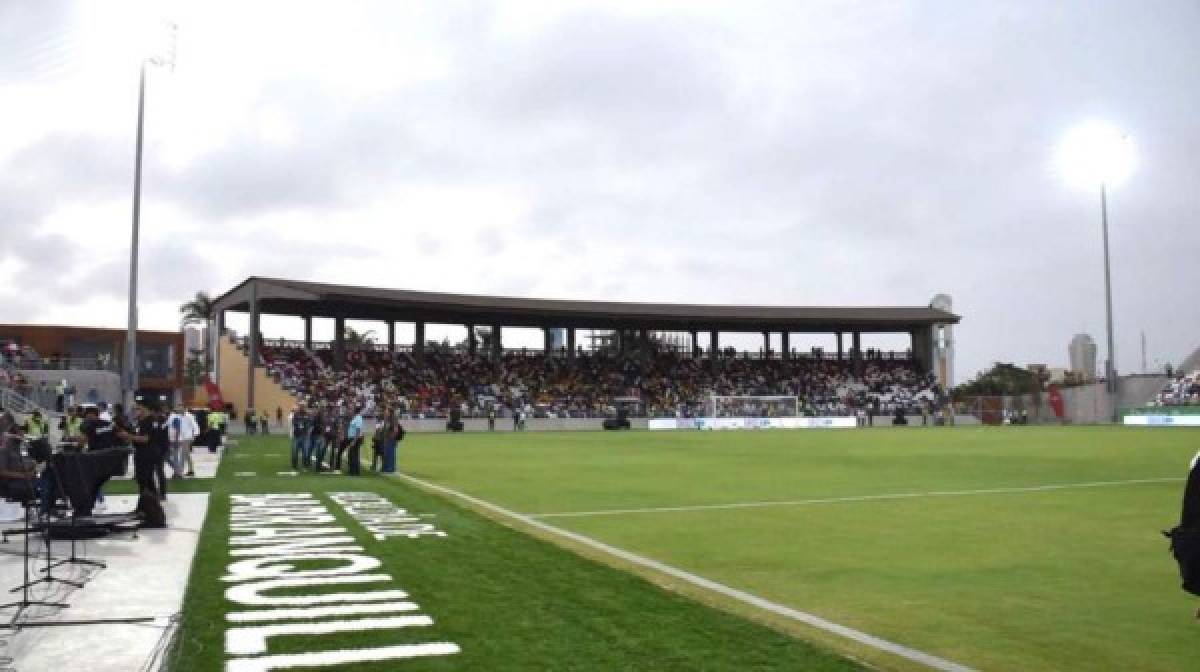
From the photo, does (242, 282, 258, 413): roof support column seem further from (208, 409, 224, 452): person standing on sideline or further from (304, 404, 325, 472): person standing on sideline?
(304, 404, 325, 472): person standing on sideline

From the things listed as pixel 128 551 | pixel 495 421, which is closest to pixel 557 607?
pixel 128 551

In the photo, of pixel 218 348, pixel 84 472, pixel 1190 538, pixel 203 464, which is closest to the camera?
pixel 1190 538

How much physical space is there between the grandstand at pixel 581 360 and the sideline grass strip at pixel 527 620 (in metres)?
46.2

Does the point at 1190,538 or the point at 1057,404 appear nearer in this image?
the point at 1190,538

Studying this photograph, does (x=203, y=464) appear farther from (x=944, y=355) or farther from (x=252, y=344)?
(x=944, y=355)

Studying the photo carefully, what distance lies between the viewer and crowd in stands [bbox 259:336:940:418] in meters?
60.2

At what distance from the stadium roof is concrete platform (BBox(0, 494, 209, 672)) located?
43900 millimetres

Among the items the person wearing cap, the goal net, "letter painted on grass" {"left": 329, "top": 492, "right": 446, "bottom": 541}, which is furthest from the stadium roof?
"letter painted on grass" {"left": 329, "top": 492, "right": 446, "bottom": 541}

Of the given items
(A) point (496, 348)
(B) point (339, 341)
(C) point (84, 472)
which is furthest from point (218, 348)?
(C) point (84, 472)

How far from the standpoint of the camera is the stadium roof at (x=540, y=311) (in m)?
55.9

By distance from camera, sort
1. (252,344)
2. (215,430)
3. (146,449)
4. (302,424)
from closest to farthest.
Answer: (146,449), (302,424), (215,430), (252,344)

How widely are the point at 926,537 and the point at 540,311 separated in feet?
176

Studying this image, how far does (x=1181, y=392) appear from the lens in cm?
5841

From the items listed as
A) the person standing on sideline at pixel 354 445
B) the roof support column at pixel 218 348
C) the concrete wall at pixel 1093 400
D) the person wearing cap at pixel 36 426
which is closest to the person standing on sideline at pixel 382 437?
the person standing on sideline at pixel 354 445
